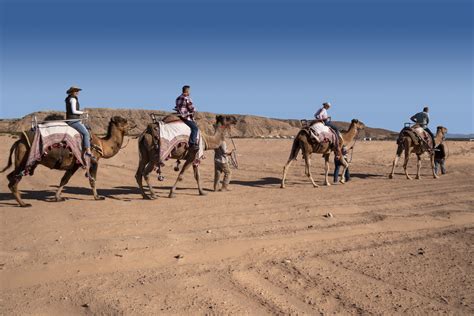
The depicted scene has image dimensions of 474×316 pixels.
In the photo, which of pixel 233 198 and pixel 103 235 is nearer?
pixel 103 235

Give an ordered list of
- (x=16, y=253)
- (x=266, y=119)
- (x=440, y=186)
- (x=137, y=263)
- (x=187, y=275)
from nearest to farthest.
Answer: (x=187, y=275)
(x=137, y=263)
(x=16, y=253)
(x=440, y=186)
(x=266, y=119)

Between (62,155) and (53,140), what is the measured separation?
1.37ft

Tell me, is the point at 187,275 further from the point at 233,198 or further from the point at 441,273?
the point at 233,198

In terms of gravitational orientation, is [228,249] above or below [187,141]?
below

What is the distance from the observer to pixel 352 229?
28.9 feet

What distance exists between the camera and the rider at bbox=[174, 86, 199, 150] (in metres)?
12.6

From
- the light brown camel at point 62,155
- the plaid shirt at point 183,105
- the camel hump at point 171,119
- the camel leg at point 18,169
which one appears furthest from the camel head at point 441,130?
the camel leg at point 18,169

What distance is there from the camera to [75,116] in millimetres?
11742

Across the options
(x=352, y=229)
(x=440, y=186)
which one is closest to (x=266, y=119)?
(x=440, y=186)

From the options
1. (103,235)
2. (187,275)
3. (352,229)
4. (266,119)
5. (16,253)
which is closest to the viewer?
(187,275)

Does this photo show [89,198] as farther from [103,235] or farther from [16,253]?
[16,253]

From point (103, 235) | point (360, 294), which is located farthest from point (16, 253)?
point (360, 294)

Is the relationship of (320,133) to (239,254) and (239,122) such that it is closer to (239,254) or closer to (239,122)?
(239,254)

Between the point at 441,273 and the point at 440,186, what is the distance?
9417 mm
